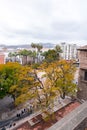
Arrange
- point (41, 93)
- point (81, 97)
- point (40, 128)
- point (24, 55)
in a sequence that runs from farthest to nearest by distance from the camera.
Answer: point (24, 55) < point (81, 97) < point (41, 93) < point (40, 128)

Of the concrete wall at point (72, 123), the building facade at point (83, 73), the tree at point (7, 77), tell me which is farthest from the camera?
the tree at point (7, 77)

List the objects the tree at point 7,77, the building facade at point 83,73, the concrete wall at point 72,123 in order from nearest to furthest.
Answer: the concrete wall at point 72,123, the building facade at point 83,73, the tree at point 7,77

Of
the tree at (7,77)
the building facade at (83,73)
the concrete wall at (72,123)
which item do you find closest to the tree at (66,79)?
the building facade at (83,73)

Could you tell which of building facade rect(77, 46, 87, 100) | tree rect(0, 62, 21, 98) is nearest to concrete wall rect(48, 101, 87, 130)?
building facade rect(77, 46, 87, 100)

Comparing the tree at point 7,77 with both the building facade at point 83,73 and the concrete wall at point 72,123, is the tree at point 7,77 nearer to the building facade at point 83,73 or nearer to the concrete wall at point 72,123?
the building facade at point 83,73

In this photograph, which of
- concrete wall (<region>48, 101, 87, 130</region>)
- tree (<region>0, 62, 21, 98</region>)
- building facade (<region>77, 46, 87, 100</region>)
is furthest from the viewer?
tree (<region>0, 62, 21, 98</region>)

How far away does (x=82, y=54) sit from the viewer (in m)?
19.8

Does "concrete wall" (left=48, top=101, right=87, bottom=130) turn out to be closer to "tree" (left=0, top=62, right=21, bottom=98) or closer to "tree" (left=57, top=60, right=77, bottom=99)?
"tree" (left=57, top=60, right=77, bottom=99)

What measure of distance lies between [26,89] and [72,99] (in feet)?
19.2

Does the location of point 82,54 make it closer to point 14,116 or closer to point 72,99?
point 72,99

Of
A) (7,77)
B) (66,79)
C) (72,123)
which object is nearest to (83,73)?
(66,79)

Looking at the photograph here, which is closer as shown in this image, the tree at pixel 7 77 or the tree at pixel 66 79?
the tree at pixel 66 79

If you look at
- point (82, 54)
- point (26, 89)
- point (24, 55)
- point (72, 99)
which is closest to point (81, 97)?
point (72, 99)

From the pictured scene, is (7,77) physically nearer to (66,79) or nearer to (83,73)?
(66,79)
